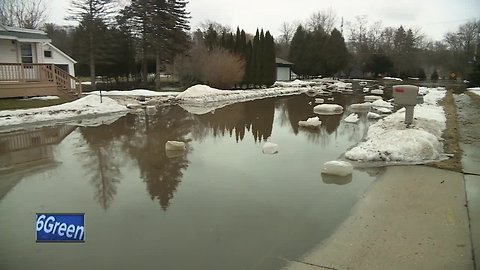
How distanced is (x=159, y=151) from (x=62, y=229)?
5282 millimetres

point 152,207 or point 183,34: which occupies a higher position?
point 183,34

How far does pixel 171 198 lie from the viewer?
5977 millimetres

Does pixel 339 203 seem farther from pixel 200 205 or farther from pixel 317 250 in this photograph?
pixel 200 205

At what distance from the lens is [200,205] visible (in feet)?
18.4

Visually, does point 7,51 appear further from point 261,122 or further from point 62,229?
point 62,229

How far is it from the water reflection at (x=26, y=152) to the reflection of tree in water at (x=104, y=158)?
2.67 feet

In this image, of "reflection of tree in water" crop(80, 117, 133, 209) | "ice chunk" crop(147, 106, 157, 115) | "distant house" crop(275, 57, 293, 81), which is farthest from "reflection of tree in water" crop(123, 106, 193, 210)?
"distant house" crop(275, 57, 293, 81)

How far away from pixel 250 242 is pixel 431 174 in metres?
4.33

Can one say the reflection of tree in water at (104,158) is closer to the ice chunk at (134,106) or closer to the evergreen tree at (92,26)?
the ice chunk at (134,106)

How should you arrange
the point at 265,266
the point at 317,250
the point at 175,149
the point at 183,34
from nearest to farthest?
the point at 265,266, the point at 317,250, the point at 175,149, the point at 183,34

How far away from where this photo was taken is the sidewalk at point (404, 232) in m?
3.83

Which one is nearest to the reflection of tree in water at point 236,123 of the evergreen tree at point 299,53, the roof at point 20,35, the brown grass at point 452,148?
the brown grass at point 452,148

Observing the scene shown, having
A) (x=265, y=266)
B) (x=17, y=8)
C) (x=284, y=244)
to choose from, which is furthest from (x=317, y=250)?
(x=17, y=8)

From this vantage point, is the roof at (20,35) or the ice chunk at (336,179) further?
the roof at (20,35)
